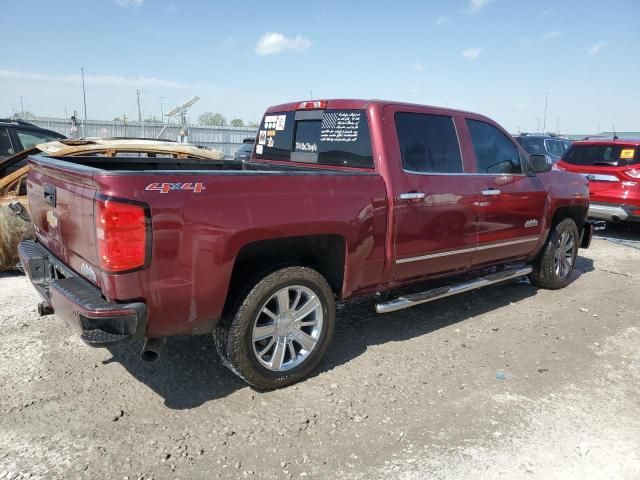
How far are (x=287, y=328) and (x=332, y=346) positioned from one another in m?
0.84

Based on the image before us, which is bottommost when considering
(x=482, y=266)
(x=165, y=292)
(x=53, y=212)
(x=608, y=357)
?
(x=608, y=357)

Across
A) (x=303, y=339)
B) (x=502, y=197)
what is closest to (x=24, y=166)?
(x=303, y=339)

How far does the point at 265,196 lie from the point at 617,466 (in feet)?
8.17

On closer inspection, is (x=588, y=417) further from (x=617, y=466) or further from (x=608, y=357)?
(x=608, y=357)

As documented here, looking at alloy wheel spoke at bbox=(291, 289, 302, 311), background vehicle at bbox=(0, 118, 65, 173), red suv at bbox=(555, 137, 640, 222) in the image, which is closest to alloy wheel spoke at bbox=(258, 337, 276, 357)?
alloy wheel spoke at bbox=(291, 289, 302, 311)

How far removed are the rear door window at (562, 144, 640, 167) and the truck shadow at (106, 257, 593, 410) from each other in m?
4.62

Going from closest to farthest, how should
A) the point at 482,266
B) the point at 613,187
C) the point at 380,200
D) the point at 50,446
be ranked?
the point at 50,446 < the point at 380,200 < the point at 482,266 < the point at 613,187

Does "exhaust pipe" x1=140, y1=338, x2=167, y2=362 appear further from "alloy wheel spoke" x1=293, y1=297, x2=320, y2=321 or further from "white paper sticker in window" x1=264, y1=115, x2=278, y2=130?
"white paper sticker in window" x1=264, y1=115, x2=278, y2=130

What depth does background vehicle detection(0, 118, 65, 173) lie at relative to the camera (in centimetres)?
824

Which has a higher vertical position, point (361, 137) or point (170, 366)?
point (361, 137)

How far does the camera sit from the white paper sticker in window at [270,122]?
4935mm

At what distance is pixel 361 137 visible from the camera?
3.99 metres

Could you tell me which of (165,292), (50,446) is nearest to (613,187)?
(165,292)

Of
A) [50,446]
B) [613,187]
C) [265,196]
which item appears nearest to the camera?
[50,446]
